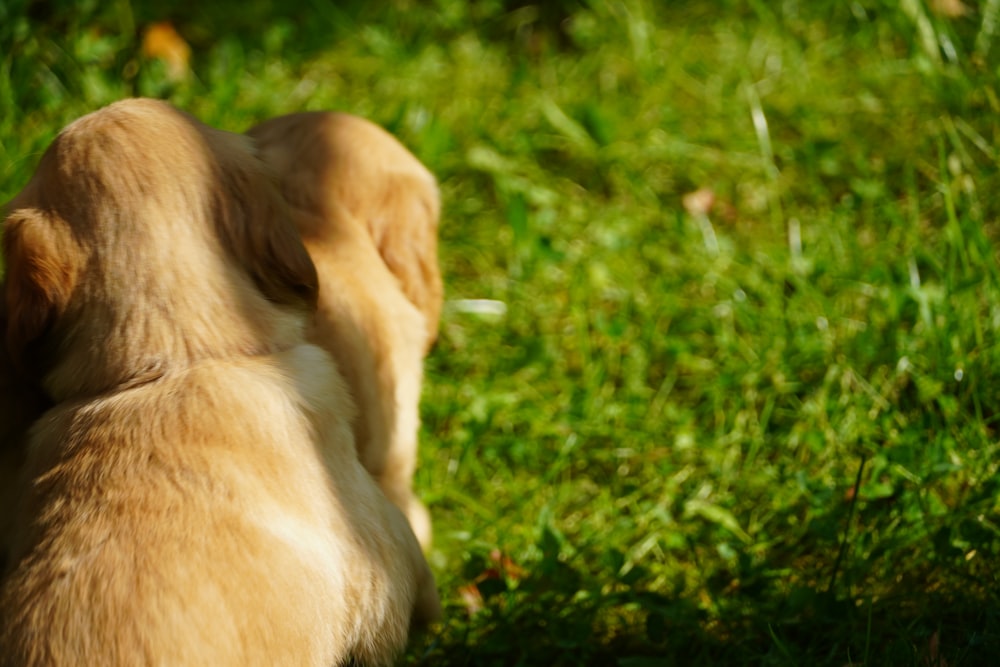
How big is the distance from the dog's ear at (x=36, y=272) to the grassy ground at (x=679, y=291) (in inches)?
48.7

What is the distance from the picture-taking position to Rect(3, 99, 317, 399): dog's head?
2.29m

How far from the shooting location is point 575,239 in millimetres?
4180

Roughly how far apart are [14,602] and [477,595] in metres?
1.31

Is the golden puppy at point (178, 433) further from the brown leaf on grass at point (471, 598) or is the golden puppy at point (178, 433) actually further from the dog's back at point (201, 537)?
the brown leaf on grass at point (471, 598)

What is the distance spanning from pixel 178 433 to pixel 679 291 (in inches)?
85.2

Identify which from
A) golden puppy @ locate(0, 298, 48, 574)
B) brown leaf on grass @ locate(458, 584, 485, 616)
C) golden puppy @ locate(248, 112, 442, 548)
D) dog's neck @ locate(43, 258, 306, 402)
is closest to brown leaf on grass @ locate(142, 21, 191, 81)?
golden puppy @ locate(248, 112, 442, 548)

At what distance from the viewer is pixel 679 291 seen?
396 cm

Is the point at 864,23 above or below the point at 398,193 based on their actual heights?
below

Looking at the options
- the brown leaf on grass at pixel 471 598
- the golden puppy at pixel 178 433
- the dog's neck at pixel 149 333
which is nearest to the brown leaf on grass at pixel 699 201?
the brown leaf on grass at pixel 471 598

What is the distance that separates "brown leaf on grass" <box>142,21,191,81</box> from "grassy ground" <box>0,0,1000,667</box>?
7 cm

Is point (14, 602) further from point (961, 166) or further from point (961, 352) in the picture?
point (961, 166)

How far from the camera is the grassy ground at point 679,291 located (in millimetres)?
2930

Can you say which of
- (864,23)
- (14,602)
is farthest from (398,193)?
(864,23)

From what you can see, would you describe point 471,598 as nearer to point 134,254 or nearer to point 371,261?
point 371,261
